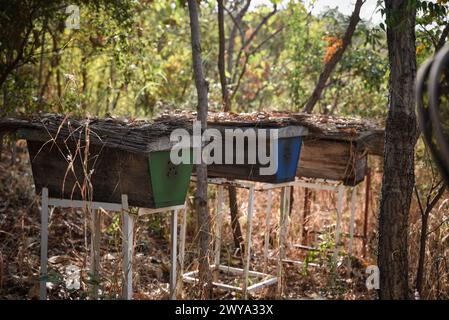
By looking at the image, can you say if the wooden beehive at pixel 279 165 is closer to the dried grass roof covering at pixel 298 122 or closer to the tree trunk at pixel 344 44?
the dried grass roof covering at pixel 298 122

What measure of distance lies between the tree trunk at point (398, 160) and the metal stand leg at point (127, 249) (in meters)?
1.46

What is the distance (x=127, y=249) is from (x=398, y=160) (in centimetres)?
165

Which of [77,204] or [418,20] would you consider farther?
[418,20]

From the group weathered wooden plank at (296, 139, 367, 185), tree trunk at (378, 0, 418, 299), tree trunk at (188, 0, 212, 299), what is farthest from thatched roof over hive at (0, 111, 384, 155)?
tree trunk at (378, 0, 418, 299)

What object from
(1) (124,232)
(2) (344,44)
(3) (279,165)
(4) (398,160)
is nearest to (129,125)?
(1) (124,232)

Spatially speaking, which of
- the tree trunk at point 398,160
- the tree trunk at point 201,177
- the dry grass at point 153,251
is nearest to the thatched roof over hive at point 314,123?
the tree trunk at point 201,177

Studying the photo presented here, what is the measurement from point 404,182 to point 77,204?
194 centimetres

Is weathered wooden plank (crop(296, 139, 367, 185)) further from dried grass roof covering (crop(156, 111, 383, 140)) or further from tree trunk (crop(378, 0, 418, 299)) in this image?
tree trunk (crop(378, 0, 418, 299))

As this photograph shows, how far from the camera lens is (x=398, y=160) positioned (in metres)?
3.91

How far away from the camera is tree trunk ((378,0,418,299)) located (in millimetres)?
3852

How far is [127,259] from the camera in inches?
157

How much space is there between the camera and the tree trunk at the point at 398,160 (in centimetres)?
385
